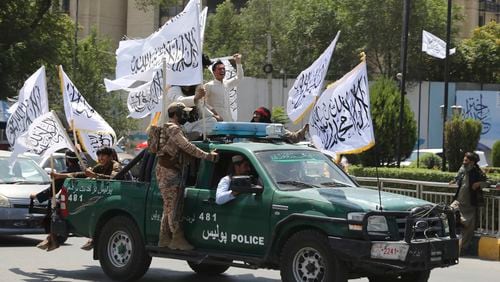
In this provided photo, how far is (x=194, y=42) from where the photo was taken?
10.7 metres

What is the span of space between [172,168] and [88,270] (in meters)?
2.49

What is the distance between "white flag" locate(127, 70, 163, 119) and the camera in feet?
36.3

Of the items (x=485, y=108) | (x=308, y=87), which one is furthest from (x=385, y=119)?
(x=485, y=108)

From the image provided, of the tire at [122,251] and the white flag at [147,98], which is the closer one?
the tire at [122,251]

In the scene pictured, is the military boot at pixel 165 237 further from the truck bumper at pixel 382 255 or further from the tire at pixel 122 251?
the truck bumper at pixel 382 255

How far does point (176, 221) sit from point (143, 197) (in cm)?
76

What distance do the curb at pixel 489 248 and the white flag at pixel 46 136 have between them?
7159mm

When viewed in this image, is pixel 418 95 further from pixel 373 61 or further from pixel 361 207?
pixel 361 207

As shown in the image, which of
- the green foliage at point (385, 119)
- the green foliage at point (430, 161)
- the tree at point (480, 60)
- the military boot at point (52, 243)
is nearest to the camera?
the military boot at point (52, 243)

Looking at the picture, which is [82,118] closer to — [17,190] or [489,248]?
[17,190]

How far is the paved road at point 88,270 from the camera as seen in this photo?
36.1 ft

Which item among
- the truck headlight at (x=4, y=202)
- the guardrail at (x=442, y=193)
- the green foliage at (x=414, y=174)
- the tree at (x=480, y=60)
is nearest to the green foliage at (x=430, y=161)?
the green foliage at (x=414, y=174)

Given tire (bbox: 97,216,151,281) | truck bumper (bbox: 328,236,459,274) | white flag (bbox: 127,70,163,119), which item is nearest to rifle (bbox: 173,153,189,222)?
tire (bbox: 97,216,151,281)

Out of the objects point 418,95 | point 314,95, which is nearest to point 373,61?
point 418,95
